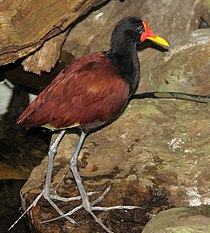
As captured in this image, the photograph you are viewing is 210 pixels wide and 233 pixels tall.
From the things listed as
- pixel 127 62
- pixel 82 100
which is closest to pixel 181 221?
pixel 82 100

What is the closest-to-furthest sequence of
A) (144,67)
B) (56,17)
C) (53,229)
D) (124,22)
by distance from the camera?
(53,229) < (124,22) < (56,17) < (144,67)

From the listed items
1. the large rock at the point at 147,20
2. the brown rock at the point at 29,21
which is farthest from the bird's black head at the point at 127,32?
the large rock at the point at 147,20

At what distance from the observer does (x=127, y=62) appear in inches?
242

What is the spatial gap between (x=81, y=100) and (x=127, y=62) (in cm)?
55

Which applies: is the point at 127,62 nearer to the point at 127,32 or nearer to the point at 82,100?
the point at 127,32

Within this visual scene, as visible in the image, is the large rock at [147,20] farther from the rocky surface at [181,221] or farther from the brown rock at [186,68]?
the rocky surface at [181,221]

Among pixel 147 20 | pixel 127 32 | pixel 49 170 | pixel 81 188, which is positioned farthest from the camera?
pixel 147 20

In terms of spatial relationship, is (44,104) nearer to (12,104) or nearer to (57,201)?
(57,201)

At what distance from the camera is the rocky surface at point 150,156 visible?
5.84 meters

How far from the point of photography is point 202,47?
7605mm

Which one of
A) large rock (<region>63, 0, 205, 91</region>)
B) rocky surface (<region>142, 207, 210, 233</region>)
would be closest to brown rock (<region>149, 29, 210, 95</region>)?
large rock (<region>63, 0, 205, 91</region>)

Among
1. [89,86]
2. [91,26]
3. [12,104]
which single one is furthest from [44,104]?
[91,26]

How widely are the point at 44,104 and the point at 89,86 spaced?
0.40 meters

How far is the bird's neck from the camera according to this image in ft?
20.0
